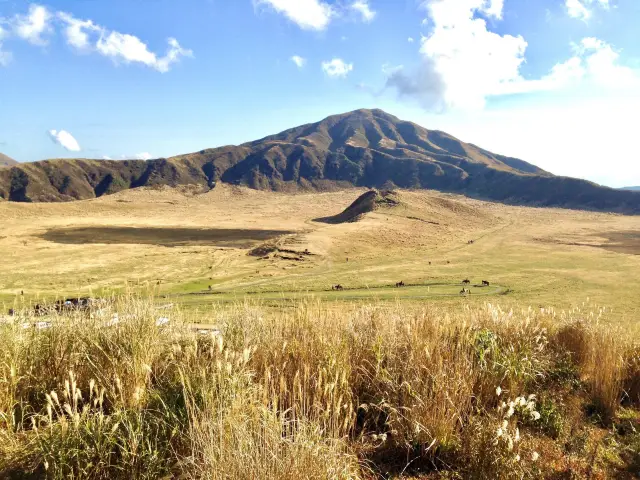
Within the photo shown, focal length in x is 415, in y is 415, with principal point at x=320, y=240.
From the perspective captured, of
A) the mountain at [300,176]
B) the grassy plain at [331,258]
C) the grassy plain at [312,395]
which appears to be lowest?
the grassy plain at [331,258]

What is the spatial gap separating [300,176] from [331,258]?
119 m

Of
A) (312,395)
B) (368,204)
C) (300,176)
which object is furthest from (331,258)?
(300,176)

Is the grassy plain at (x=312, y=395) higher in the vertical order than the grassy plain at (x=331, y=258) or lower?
higher

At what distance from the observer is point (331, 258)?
31.4m

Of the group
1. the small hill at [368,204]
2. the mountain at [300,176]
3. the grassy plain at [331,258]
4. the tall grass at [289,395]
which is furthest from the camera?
the mountain at [300,176]

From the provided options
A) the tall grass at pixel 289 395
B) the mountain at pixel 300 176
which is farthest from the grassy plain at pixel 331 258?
the mountain at pixel 300 176

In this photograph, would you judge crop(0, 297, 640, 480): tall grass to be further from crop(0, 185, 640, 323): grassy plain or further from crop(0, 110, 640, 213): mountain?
crop(0, 110, 640, 213): mountain

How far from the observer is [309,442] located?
104 inches

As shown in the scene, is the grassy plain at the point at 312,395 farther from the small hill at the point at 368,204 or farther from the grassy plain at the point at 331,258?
the small hill at the point at 368,204

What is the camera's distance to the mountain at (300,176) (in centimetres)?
9731

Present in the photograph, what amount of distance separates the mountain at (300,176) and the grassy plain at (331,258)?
3989 centimetres

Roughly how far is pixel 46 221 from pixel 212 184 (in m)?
84.7

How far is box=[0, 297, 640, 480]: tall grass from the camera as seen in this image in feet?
9.53

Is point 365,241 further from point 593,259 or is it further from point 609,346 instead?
point 609,346
